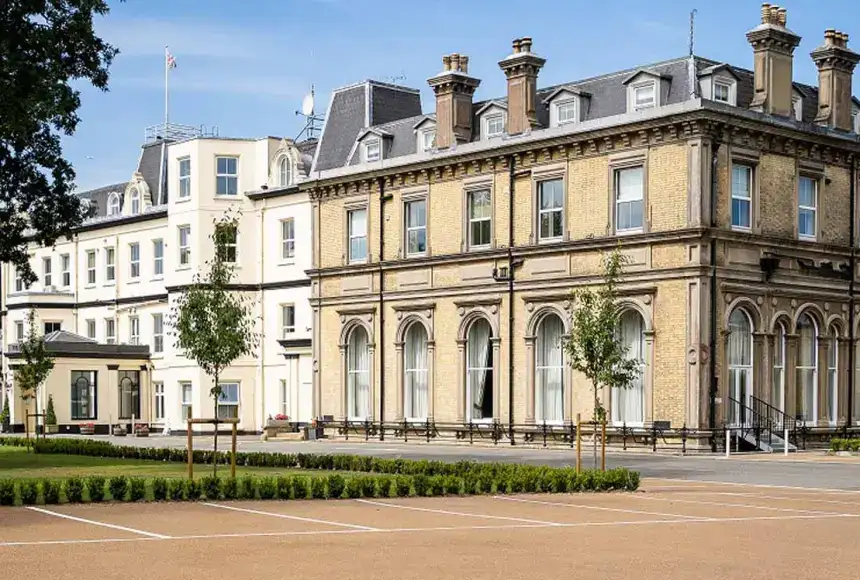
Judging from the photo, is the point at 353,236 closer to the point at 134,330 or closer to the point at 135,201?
the point at 135,201

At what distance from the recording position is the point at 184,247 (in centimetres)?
6078

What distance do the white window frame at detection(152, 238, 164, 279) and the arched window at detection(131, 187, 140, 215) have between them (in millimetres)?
2227

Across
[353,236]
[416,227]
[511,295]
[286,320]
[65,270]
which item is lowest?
[286,320]

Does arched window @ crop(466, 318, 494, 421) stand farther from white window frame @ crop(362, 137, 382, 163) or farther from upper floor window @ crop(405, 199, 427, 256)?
white window frame @ crop(362, 137, 382, 163)

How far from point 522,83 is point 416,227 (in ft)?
22.7

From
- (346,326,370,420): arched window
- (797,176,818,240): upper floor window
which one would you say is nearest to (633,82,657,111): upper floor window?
(797,176,818,240): upper floor window

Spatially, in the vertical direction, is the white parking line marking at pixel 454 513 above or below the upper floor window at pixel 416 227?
below

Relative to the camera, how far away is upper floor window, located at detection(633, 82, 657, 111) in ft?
137

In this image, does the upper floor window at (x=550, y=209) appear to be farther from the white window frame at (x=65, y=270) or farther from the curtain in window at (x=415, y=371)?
the white window frame at (x=65, y=270)

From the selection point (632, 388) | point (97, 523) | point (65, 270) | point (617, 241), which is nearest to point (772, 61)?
point (617, 241)

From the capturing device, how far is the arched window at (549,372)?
4400cm

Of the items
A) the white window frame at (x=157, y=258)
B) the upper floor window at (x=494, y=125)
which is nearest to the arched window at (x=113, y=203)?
the white window frame at (x=157, y=258)

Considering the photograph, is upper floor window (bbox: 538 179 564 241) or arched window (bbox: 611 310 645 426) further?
upper floor window (bbox: 538 179 564 241)

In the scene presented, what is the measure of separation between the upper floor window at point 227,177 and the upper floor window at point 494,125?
16347 mm
